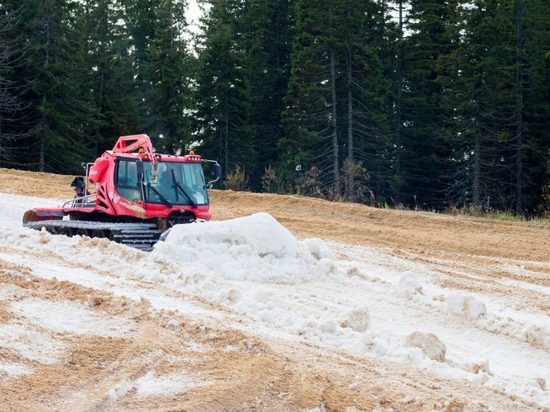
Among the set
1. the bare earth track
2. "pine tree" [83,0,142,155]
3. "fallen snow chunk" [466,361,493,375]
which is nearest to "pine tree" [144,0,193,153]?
"pine tree" [83,0,142,155]

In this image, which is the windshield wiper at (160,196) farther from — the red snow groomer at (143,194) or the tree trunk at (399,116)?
the tree trunk at (399,116)

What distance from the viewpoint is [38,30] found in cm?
3881

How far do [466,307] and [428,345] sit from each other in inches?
81.6

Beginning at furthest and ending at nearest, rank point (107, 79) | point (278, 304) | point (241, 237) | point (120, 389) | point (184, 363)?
point (107, 79), point (241, 237), point (278, 304), point (184, 363), point (120, 389)

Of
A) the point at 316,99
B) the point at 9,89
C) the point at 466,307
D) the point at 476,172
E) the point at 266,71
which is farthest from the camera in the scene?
the point at 266,71

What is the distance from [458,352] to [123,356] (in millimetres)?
3513

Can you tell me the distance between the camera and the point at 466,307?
9.94m

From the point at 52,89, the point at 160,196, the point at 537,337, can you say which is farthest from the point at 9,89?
the point at 537,337

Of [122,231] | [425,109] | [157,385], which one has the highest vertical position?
[425,109]

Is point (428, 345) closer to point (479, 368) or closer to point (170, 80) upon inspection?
point (479, 368)

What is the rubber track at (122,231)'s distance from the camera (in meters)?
14.1

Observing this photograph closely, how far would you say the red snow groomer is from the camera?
595 inches

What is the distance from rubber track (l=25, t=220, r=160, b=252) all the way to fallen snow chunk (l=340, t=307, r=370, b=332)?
5.75m

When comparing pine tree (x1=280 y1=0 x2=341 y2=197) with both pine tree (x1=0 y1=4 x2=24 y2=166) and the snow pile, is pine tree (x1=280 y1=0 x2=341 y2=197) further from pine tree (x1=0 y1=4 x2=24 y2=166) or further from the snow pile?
the snow pile
